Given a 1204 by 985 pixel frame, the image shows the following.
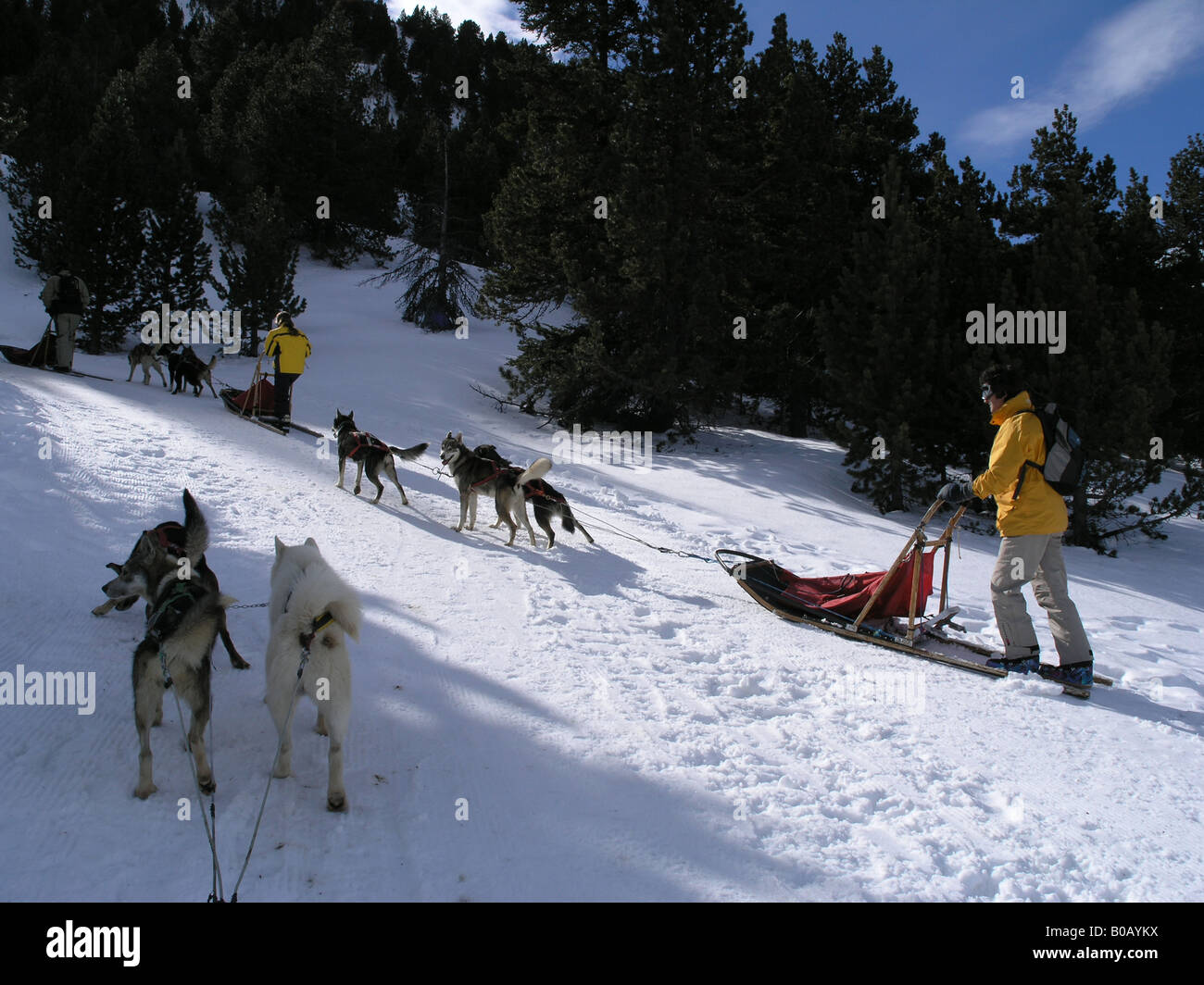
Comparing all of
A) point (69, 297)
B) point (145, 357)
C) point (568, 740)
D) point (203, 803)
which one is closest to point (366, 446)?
point (568, 740)

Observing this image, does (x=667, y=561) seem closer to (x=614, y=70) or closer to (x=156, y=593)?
(x=156, y=593)

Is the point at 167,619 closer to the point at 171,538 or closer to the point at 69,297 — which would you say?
the point at 171,538

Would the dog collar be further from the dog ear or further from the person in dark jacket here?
the person in dark jacket

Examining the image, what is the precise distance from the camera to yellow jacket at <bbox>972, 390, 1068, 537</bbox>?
14.9 feet

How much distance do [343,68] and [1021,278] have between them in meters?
28.3

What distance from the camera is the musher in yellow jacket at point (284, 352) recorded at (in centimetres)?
1006

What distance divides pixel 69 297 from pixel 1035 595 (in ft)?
47.0

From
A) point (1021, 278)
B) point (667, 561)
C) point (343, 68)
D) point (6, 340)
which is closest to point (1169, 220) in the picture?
point (1021, 278)

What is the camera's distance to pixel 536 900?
2.58 meters

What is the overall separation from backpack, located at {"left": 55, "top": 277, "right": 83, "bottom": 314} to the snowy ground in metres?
5.34

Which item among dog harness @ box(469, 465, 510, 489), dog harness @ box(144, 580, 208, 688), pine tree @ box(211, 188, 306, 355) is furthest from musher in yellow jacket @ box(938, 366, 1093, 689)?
pine tree @ box(211, 188, 306, 355)

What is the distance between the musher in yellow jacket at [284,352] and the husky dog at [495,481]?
12.5 feet

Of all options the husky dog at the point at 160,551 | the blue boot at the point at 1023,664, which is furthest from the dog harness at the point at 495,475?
the blue boot at the point at 1023,664
